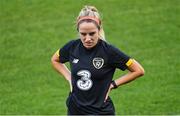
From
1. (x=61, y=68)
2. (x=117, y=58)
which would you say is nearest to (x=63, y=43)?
(x=61, y=68)

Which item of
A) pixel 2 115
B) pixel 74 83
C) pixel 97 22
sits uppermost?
pixel 97 22

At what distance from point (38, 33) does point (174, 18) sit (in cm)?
342

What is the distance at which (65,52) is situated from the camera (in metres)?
6.51

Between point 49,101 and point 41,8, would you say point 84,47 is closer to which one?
point 49,101

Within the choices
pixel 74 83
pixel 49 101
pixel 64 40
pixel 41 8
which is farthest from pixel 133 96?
pixel 41 8

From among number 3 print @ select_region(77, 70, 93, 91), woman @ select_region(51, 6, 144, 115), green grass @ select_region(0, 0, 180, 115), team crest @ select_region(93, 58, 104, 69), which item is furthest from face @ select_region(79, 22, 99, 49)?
green grass @ select_region(0, 0, 180, 115)

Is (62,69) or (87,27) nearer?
(87,27)

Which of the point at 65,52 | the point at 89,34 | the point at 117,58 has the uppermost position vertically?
the point at 89,34

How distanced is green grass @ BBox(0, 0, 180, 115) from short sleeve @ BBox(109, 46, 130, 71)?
12.5ft

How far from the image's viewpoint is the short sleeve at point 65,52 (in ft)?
21.0

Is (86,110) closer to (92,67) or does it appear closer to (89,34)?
(92,67)

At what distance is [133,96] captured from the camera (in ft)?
34.7

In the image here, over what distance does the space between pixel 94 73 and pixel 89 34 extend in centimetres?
41

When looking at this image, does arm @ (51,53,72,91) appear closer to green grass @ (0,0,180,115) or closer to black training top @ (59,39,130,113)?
black training top @ (59,39,130,113)
